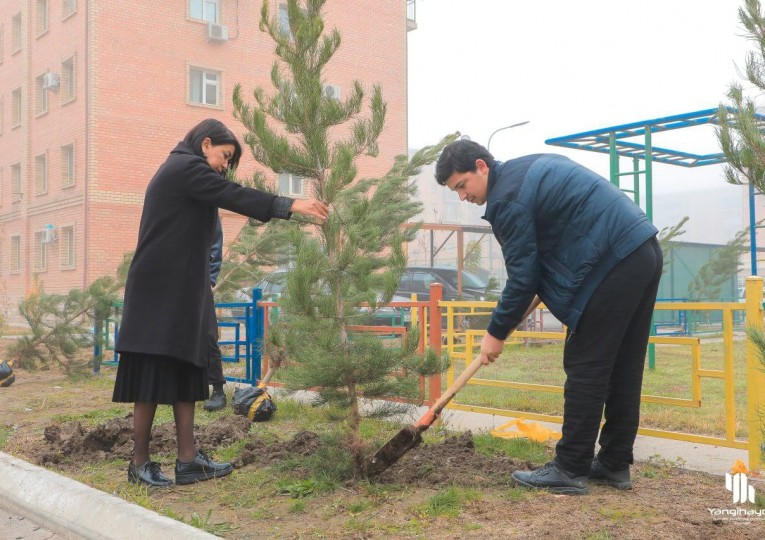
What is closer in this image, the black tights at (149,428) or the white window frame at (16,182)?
the black tights at (149,428)

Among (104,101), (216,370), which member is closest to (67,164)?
(104,101)

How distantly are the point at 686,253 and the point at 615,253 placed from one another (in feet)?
60.7

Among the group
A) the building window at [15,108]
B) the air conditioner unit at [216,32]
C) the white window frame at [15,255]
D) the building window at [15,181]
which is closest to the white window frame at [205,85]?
the air conditioner unit at [216,32]

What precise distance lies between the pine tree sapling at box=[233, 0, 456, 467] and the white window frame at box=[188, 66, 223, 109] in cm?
1886

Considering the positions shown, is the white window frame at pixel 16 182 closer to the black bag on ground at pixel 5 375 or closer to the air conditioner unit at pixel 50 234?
the air conditioner unit at pixel 50 234

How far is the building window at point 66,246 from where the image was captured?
21.2 metres

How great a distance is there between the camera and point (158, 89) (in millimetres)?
21000

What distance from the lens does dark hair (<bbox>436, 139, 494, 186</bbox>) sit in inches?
140

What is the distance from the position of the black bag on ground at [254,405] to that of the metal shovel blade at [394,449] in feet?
6.75

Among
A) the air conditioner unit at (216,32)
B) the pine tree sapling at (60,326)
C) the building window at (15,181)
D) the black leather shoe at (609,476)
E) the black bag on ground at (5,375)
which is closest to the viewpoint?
the black leather shoe at (609,476)

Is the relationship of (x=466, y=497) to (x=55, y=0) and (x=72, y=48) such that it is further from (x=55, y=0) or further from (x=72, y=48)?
(x=55, y=0)

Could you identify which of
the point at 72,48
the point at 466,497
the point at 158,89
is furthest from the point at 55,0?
the point at 466,497

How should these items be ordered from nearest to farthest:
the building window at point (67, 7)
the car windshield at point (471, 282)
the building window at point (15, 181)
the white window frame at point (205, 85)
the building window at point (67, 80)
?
the car windshield at point (471, 282)
the building window at point (67, 7)
the building window at point (67, 80)
the white window frame at point (205, 85)
the building window at point (15, 181)

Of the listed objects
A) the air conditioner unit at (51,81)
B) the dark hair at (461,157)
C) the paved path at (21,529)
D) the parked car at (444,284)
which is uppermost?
the air conditioner unit at (51,81)
